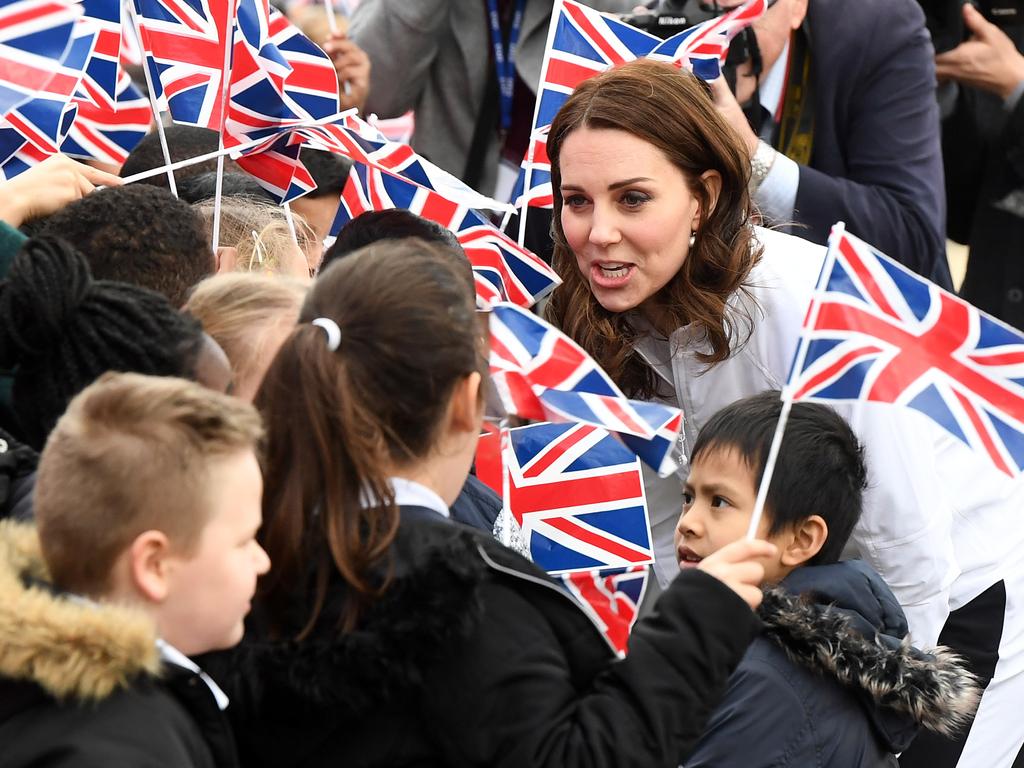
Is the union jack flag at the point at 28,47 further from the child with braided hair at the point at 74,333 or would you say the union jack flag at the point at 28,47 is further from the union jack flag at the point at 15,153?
the child with braided hair at the point at 74,333

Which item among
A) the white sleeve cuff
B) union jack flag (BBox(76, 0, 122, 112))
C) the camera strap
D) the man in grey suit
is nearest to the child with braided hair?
union jack flag (BBox(76, 0, 122, 112))

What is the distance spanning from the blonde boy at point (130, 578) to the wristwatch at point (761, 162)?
2.58 meters

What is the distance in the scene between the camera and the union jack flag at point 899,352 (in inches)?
108

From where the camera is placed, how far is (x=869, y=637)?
2906 millimetres

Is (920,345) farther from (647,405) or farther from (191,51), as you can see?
(191,51)

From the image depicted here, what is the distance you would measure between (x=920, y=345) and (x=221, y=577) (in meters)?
1.34

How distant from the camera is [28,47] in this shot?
322 cm

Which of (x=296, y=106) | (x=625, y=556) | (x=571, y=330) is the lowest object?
(x=625, y=556)

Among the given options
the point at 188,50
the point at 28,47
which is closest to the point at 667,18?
the point at 188,50

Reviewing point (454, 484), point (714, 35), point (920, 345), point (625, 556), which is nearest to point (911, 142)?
point (714, 35)

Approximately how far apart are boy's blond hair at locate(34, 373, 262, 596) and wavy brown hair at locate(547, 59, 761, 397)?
6.04 ft

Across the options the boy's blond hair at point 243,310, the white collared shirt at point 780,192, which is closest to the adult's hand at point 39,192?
the boy's blond hair at point 243,310

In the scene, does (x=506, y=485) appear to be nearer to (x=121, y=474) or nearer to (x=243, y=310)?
(x=243, y=310)

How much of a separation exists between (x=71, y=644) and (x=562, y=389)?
1.10m
